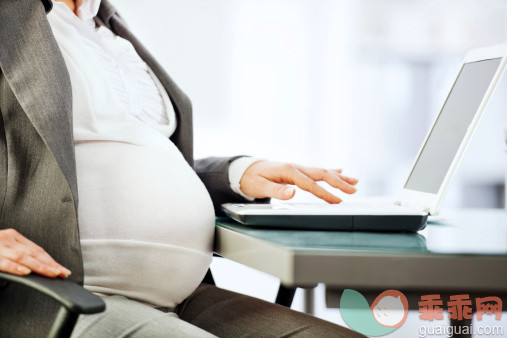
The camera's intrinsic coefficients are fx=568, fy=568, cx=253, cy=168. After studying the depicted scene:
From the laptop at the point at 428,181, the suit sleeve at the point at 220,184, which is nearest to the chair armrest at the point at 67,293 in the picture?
the laptop at the point at 428,181

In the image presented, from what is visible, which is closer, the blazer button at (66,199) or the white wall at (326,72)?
the blazer button at (66,199)

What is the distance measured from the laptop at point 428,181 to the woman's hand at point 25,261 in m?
0.22

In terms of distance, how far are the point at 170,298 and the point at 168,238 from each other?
102mm

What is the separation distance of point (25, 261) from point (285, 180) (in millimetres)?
468

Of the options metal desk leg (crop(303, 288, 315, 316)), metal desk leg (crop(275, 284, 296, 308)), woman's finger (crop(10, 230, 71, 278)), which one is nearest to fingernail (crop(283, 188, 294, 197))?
metal desk leg (crop(275, 284, 296, 308))

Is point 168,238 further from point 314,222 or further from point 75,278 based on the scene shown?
point 314,222

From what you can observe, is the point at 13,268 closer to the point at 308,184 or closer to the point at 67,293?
the point at 67,293

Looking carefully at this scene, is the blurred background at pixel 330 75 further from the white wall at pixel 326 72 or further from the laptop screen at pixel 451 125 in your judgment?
the laptop screen at pixel 451 125

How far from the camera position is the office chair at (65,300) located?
498mm

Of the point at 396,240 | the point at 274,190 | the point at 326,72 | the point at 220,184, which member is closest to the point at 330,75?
the point at 326,72

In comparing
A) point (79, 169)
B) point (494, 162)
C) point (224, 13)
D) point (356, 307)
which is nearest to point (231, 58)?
point (224, 13)

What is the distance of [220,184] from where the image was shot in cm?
107

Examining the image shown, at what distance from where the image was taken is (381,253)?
0.47 metres

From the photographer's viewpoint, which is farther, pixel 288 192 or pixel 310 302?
pixel 310 302
